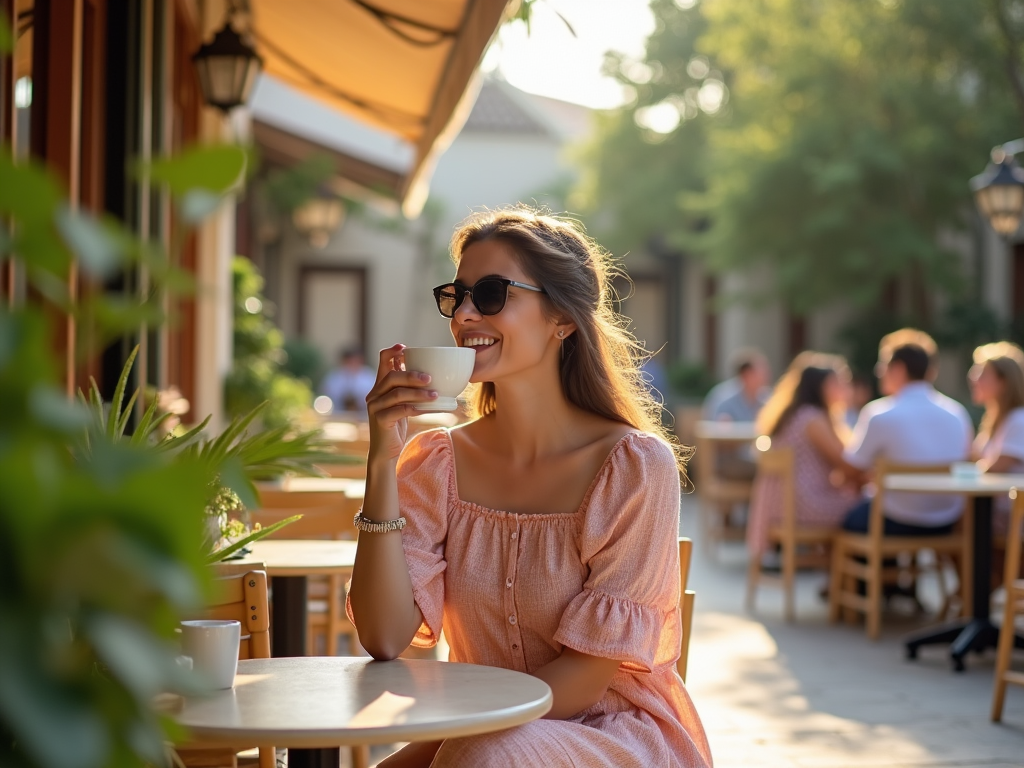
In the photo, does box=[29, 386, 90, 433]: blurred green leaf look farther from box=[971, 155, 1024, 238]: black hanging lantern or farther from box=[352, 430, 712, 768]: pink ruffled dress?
box=[971, 155, 1024, 238]: black hanging lantern

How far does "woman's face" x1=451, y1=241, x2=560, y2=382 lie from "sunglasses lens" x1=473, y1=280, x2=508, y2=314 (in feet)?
0.04

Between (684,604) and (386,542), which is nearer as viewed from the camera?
(386,542)

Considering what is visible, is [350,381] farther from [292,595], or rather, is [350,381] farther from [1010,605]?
[292,595]

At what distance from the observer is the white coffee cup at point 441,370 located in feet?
7.29

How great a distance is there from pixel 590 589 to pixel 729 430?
9.18 meters

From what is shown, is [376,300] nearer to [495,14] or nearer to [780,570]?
[780,570]

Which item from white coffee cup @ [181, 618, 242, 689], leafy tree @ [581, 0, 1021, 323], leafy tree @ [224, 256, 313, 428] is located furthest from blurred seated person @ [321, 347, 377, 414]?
white coffee cup @ [181, 618, 242, 689]

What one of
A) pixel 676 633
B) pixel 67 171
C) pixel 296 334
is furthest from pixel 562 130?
pixel 676 633

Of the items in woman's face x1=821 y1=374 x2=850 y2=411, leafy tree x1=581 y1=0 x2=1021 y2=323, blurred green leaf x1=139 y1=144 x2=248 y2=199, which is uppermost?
leafy tree x1=581 y1=0 x2=1021 y2=323

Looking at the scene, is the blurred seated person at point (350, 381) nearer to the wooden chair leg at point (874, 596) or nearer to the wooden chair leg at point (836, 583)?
the wooden chair leg at point (836, 583)

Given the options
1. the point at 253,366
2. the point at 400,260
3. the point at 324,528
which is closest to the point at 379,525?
the point at 324,528

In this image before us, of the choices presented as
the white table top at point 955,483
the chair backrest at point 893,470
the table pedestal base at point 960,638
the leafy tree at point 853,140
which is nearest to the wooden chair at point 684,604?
the white table top at point 955,483

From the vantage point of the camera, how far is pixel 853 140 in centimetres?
1507

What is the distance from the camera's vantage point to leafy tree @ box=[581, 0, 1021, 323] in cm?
1473
